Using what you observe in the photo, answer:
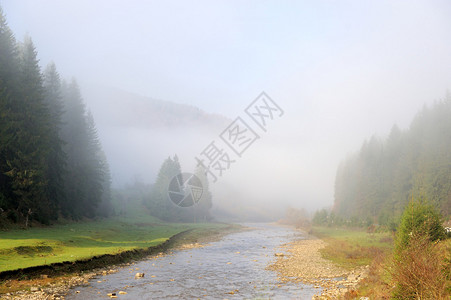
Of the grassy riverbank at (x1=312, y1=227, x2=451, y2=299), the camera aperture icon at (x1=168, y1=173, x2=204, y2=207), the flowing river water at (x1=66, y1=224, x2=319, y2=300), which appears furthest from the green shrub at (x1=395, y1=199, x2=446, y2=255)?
the camera aperture icon at (x1=168, y1=173, x2=204, y2=207)

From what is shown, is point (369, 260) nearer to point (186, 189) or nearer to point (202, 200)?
point (186, 189)

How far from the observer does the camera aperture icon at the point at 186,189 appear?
372 ft

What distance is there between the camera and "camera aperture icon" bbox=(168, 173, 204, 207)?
372ft

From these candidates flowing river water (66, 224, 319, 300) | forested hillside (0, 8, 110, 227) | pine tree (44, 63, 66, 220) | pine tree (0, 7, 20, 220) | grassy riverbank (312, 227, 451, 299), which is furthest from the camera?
pine tree (44, 63, 66, 220)

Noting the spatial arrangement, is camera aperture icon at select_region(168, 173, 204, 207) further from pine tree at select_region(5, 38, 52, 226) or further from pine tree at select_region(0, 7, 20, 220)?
pine tree at select_region(0, 7, 20, 220)

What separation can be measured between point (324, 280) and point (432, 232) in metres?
9.25

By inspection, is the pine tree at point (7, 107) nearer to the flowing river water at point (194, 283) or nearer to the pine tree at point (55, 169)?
the pine tree at point (55, 169)

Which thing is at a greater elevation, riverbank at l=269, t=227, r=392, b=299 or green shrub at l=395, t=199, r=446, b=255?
green shrub at l=395, t=199, r=446, b=255

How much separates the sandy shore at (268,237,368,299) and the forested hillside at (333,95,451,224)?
3171 cm

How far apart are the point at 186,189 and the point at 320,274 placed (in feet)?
307

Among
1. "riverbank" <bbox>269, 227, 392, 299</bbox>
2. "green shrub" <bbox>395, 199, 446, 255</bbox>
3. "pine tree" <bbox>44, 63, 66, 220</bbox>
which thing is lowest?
"riverbank" <bbox>269, 227, 392, 299</bbox>

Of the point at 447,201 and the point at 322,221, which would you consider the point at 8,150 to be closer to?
the point at 447,201

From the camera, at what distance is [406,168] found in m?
86.6

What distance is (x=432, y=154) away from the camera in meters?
77.8
